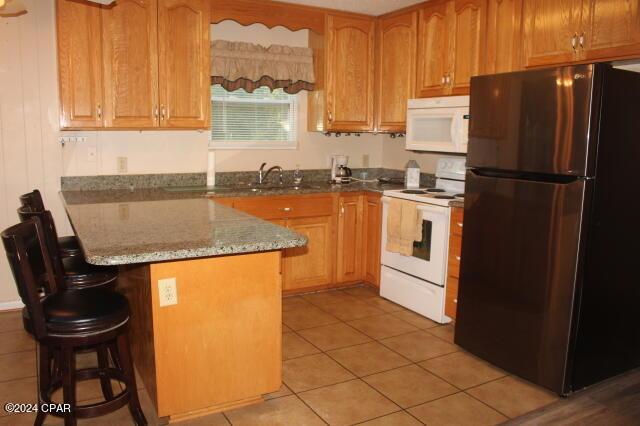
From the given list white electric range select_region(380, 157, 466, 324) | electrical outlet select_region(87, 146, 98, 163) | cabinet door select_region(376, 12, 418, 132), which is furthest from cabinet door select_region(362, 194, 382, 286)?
electrical outlet select_region(87, 146, 98, 163)

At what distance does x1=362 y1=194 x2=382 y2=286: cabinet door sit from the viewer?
4.47 meters

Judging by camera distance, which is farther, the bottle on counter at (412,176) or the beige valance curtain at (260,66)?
the bottle on counter at (412,176)

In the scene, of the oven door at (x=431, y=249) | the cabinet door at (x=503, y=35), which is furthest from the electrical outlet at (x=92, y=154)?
the cabinet door at (x=503, y=35)

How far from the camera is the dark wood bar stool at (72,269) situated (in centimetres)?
250

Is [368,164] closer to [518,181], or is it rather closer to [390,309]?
[390,309]

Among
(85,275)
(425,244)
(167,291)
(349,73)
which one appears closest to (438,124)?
(425,244)

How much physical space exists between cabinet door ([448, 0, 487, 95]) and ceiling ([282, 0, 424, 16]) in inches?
19.6

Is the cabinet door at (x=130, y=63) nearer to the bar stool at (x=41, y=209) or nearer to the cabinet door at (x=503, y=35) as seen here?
the bar stool at (x=41, y=209)

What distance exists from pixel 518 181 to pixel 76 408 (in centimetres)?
239

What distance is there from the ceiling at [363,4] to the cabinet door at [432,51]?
202 millimetres

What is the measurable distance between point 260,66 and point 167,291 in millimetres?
2720

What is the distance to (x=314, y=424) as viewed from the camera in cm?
253

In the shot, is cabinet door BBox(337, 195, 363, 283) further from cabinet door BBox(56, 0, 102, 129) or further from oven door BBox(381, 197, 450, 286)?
cabinet door BBox(56, 0, 102, 129)

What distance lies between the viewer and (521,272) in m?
2.93
